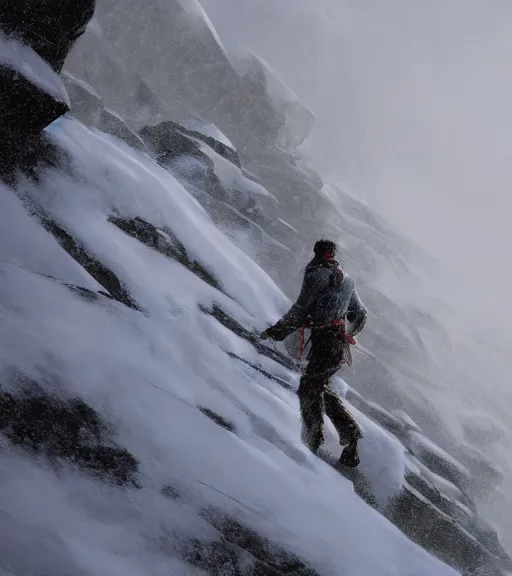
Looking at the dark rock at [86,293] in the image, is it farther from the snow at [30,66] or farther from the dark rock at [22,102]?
the snow at [30,66]

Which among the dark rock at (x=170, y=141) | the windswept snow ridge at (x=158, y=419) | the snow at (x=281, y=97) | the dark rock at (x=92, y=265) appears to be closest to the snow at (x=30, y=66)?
the windswept snow ridge at (x=158, y=419)

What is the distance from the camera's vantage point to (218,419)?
18.3ft

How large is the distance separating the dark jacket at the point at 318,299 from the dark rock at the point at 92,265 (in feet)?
7.12

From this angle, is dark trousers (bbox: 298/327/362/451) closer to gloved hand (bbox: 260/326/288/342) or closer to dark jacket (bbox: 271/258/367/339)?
dark jacket (bbox: 271/258/367/339)

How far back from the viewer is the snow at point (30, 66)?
6.61 m

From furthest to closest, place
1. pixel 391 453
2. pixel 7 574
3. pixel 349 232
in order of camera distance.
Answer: pixel 349 232 < pixel 391 453 < pixel 7 574

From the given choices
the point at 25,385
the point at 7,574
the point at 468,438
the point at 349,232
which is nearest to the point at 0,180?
the point at 25,385

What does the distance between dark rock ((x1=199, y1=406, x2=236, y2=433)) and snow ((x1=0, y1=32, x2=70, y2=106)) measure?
4713mm

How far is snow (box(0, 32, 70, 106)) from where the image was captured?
6.61m

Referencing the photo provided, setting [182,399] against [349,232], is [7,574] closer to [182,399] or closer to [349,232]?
[182,399]

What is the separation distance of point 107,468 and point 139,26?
31.1 meters

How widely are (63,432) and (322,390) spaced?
2824 millimetres

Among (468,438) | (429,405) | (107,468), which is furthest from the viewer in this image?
(468,438)

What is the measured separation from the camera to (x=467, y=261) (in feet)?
449
